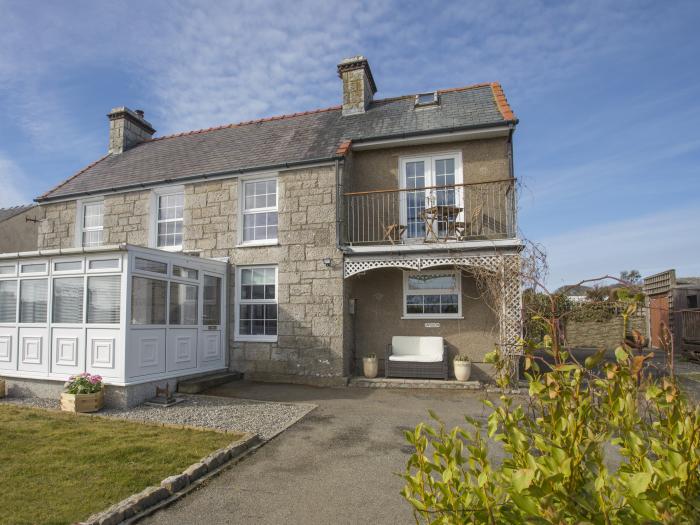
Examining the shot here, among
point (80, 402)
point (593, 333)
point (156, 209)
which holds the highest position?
point (156, 209)

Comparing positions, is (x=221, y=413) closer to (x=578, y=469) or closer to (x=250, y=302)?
(x=250, y=302)

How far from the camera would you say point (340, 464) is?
16.4 ft

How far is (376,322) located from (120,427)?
235 inches

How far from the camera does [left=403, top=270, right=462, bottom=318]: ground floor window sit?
33.8 ft

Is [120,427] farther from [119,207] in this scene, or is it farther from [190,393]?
[119,207]

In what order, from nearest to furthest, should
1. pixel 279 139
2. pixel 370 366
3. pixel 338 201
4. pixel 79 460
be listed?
pixel 79 460
pixel 370 366
pixel 338 201
pixel 279 139

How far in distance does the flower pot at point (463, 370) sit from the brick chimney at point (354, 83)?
287 inches

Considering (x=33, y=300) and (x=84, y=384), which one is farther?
(x=33, y=300)

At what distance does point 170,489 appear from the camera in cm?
415

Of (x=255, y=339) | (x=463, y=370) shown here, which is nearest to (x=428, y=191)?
(x=463, y=370)

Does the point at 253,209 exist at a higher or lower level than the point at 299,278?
higher

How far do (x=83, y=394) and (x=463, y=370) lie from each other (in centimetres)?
717

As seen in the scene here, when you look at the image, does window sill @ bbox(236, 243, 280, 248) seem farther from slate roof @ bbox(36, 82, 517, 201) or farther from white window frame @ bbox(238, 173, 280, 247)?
slate roof @ bbox(36, 82, 517, 201)

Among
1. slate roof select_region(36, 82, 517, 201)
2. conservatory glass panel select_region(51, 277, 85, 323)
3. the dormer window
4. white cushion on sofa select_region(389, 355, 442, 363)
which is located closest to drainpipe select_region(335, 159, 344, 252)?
slate roof select_region(36, 82, 517, 201)
